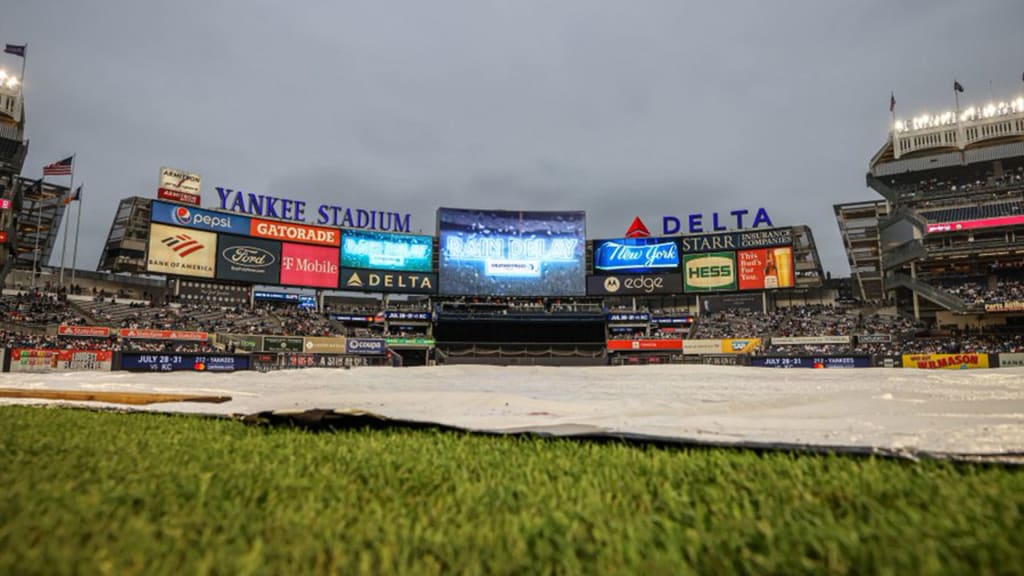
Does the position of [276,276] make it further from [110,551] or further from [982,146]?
[982,146]

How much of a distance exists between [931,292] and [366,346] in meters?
36.6

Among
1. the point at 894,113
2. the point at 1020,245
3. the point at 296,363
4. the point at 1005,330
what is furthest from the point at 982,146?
the point at 296,363

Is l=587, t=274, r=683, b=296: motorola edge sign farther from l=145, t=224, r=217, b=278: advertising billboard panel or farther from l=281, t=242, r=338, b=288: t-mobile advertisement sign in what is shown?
l=145, t=224, r=217, b=278: advertising billboard panel

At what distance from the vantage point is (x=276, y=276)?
3591 centimetres

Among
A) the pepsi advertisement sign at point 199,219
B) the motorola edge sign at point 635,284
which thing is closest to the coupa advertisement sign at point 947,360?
the motorola edge sign at point 635,284

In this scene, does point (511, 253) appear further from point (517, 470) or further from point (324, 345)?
point (517, 470)

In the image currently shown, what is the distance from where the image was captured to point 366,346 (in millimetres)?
33438

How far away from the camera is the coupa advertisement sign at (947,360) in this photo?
995 inches

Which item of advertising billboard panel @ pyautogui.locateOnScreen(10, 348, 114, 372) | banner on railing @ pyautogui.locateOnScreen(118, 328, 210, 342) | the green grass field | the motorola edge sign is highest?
the motorola edge sign

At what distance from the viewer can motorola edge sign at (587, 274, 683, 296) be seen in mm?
39000

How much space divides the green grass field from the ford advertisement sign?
30870 millimetres

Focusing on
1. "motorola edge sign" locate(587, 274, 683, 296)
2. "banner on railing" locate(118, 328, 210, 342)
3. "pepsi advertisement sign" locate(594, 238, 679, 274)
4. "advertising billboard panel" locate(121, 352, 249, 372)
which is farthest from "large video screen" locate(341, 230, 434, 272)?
"advertising billboard panel" locate(121, 352, 249, 372)

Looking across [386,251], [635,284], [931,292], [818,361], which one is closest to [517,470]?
[818,361]

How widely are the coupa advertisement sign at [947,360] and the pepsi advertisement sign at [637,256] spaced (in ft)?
50.2
